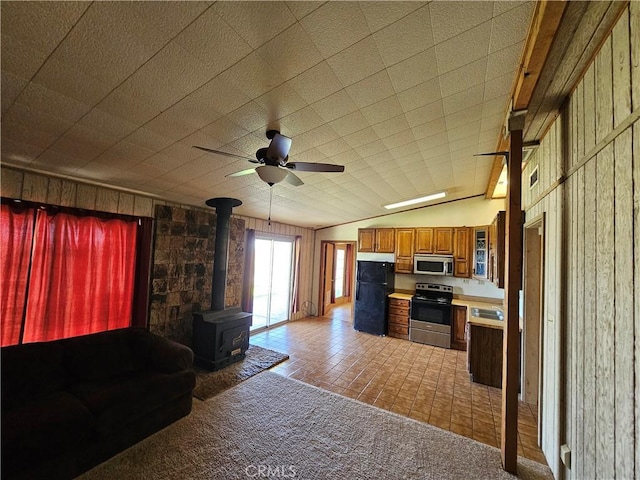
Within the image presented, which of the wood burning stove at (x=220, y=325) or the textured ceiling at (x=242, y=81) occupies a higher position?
the textured ceiling at (x=242, y=81)

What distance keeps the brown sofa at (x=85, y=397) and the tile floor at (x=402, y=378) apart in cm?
156

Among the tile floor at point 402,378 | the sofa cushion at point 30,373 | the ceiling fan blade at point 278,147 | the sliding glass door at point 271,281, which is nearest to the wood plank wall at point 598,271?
the tile floor at point 402,378

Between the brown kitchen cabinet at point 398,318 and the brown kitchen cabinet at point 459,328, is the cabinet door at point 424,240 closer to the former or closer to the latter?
the brown kitchen cabinet at point 398,318

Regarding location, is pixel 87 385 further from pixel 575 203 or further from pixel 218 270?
pixel 575 203

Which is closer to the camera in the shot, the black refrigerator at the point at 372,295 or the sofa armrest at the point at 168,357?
the sofa armrest at the point at 168,357

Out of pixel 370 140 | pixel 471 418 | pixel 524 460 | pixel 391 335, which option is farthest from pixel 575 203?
pixel 391 335

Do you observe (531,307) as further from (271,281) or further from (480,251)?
(271,281)

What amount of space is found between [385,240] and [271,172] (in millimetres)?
4298

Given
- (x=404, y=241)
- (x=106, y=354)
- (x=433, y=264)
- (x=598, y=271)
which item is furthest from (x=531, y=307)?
(x=106, y=354)

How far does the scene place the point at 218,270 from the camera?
4012 millimetres

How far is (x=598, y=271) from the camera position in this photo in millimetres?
1338

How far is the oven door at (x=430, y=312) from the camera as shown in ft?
15.6

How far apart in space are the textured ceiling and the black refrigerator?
125 inches

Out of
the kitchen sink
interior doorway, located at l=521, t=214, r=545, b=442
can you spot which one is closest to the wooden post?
interior doorway, located at l=521, t=214, r=545, b=442
